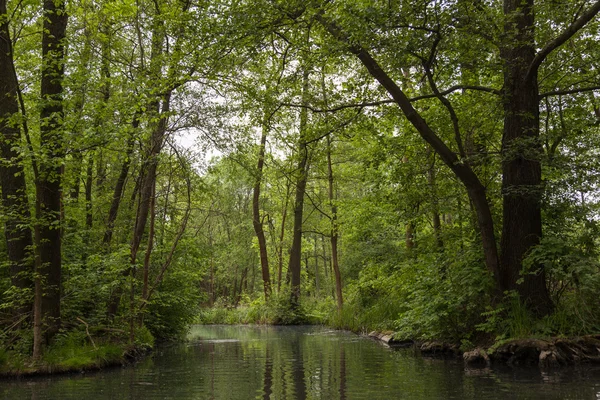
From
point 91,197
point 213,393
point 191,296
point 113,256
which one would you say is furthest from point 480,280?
point 91,197

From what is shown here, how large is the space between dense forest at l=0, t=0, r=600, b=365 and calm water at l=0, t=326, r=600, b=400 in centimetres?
136

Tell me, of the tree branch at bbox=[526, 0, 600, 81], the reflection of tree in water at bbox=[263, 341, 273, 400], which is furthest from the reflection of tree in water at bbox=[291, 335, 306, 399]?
the tree branch at bbox=[526, 0, 600, 81]

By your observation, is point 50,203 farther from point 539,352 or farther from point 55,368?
point 539,352

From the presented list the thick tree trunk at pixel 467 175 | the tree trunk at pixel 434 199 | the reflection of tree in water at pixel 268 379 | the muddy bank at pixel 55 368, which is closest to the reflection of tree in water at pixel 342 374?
the reflection of tree in water at pixel 268 379

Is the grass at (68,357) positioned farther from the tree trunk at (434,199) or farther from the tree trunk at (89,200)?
the tree trunk at (434,199)

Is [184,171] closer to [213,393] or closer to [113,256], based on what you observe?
[113,256]

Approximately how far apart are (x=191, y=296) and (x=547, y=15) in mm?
12866

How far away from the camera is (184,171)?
13398 millimetres

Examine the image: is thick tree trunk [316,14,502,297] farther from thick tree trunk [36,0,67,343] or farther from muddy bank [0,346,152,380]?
muddy bank [0,346,152,380]

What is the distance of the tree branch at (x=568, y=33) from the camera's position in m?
8.95

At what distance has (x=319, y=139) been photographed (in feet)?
43.1

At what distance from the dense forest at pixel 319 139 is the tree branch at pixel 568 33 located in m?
0.04

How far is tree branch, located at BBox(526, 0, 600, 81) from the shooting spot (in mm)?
8945

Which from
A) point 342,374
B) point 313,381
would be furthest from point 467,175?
point 313,381
